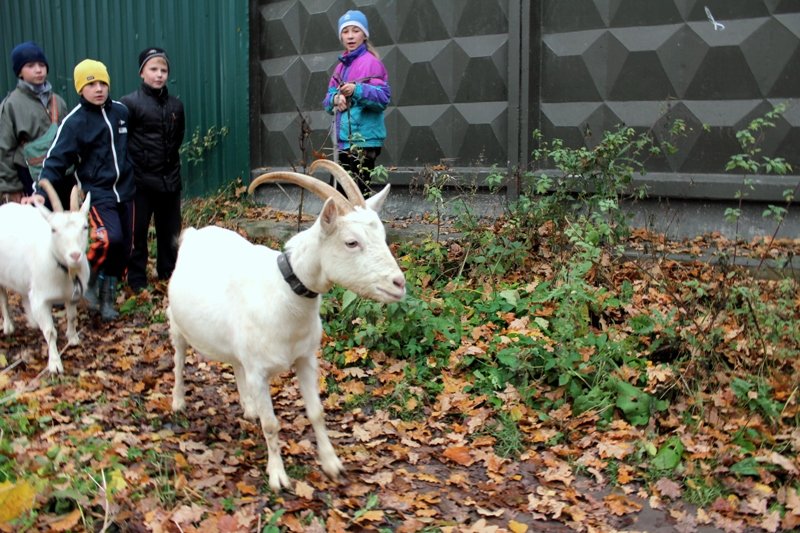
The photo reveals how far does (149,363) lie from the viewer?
6.04 m

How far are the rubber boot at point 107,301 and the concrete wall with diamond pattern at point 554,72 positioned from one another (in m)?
2.01

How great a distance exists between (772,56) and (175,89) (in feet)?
22.7

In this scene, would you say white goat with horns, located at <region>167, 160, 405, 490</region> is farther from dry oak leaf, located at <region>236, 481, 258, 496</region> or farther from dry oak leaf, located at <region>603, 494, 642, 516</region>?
dry oak leaf, located at <region>603, 494, 642, 516</region>

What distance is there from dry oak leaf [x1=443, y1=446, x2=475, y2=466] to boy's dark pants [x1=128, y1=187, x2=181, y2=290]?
3561 mm

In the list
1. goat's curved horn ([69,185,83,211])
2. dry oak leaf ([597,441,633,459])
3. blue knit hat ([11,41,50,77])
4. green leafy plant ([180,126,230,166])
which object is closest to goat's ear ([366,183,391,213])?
dry oak leaf ([597,441,633,459])

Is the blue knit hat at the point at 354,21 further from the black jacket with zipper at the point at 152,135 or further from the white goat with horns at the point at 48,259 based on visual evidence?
the white goat with horns at the point at 48,259

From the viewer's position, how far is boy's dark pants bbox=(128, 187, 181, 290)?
7414mm

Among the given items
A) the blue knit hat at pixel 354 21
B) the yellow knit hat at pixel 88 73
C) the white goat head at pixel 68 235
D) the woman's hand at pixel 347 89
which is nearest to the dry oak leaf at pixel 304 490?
the white goat head at pixel 68 235

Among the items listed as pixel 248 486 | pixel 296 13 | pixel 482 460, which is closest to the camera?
pixel 248 486

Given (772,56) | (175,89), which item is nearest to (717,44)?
(772,56)

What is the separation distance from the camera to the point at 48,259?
5.98 metres

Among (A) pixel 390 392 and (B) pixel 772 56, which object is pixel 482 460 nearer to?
(A) pixel 390 392

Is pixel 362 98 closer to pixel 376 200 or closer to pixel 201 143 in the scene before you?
pixel 376 200

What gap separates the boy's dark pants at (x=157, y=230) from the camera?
7.41 metres
